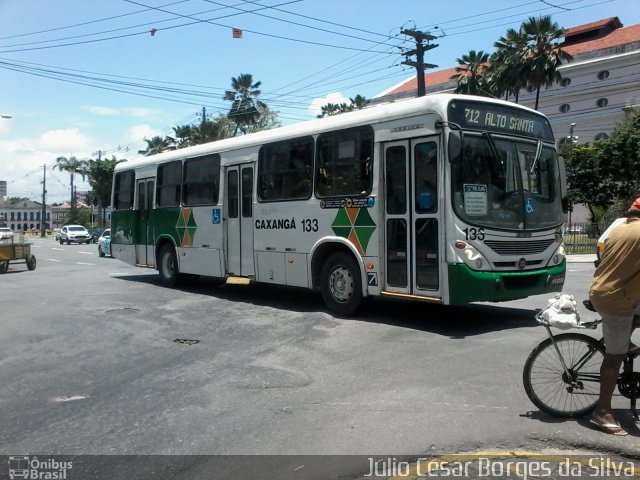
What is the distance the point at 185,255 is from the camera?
44.4ft

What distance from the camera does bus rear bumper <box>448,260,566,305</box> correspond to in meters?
7.80

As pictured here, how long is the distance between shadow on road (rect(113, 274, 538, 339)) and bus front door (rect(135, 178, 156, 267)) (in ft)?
7.55

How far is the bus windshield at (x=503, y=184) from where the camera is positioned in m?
8.00

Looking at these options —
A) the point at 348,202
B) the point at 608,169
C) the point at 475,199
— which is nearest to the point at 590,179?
the point at 608,169

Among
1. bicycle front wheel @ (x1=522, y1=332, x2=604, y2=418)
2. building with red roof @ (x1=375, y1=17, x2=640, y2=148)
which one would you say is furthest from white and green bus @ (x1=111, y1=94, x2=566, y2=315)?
building with red roof @ (x1=375, y1=17, x2=640, y2=148)

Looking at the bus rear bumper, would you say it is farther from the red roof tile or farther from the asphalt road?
the red roof tile

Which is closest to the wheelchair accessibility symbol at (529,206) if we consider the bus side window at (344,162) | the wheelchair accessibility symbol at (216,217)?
the bus side window at (344,162)

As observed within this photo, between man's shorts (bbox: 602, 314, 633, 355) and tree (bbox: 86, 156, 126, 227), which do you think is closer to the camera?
man's shorts (bbox: 602, 314, 633, 355)

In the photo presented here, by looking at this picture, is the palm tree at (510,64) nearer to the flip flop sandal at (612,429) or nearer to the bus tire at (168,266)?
the bus tire at (168,266)

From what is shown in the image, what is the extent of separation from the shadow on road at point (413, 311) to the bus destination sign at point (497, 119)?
2.87 metres

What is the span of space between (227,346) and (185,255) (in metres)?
6.08

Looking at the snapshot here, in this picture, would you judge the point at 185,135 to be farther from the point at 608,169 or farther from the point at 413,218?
the point at 413,218

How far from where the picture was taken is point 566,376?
4.77 meters

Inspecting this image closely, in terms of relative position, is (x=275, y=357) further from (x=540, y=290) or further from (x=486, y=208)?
(x=540, y=290)
